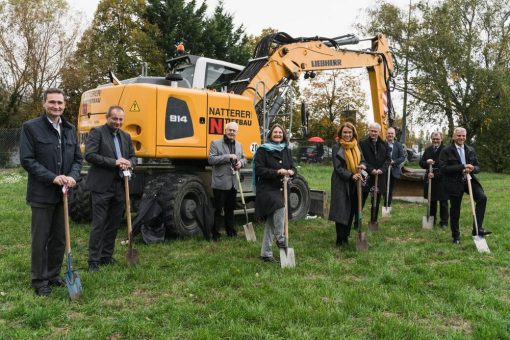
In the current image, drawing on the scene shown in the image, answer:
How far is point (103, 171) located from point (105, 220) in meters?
0.57

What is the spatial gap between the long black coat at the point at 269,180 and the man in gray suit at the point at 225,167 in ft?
3.65

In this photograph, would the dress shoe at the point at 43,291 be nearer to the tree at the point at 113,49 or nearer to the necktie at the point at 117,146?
the necktie at the point at 117,146

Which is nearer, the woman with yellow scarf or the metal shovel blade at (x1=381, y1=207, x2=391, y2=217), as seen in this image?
the woman with yellow scarf

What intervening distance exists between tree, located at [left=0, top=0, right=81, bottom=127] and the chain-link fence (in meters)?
3.81

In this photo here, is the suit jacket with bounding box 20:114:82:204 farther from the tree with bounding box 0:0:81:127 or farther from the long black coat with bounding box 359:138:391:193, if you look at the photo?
the tree with bounding box 0:0:81:127

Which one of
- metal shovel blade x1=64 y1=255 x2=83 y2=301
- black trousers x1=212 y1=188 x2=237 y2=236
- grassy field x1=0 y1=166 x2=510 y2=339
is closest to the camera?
grassy field x1=0 y1=166 x2=510 y2=339

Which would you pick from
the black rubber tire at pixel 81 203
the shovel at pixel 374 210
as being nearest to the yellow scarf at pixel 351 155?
the shovel at pixel 374 210

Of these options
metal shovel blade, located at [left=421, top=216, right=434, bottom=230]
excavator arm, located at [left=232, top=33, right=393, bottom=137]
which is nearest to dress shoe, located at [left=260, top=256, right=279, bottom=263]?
excavator arm, located at [left=232, top=33, right=393, bottom=137]

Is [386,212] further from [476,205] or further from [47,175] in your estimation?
[47,175]

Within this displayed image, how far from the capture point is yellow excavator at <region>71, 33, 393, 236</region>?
716cm

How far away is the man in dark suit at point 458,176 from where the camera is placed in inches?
274

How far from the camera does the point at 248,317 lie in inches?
165

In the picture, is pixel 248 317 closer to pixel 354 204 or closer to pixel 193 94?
pixel 354 204

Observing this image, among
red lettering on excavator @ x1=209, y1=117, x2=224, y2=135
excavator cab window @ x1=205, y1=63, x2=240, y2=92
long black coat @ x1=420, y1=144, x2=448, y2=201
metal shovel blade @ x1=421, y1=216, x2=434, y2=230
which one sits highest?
excavator cab window @ x1=205, y1=63, x2=240, y2=92
